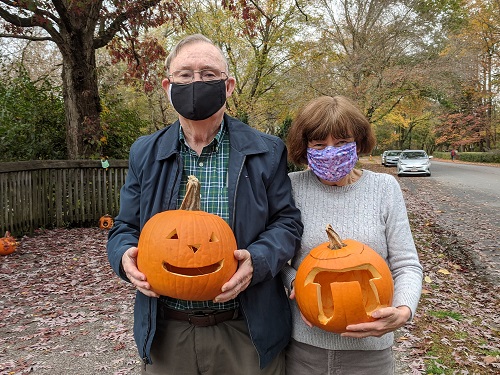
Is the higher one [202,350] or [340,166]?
[340,166]

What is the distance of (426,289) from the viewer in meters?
5.88

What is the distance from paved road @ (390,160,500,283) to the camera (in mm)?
7859

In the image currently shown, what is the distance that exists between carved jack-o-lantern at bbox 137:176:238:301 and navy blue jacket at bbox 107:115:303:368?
14 centimetres

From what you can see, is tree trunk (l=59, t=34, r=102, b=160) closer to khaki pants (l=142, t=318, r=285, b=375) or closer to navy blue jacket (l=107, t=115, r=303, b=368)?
navy blue jacket (l=107, t=115, r=303, b=368)

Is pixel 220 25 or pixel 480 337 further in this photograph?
pixel 220 25

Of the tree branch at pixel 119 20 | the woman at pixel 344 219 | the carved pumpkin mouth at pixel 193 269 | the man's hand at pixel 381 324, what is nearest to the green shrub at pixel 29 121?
the tree branch at pixel 119 20

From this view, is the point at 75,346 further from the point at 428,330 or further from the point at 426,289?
the point at 426,289

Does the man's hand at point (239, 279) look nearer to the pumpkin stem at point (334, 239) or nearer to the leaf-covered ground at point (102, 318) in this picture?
the pumpkin stem at point (334, 239)

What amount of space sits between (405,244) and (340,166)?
18.0 inches

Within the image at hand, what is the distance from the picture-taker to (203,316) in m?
1.93

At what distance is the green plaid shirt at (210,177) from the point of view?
77.4 inches

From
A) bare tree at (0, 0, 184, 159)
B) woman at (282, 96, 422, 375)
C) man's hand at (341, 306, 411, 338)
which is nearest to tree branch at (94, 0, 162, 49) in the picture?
bare tree at (0, 0, 184, 159)

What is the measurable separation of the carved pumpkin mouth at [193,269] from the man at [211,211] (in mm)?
179

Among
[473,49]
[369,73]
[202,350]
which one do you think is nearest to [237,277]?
[202,350]
